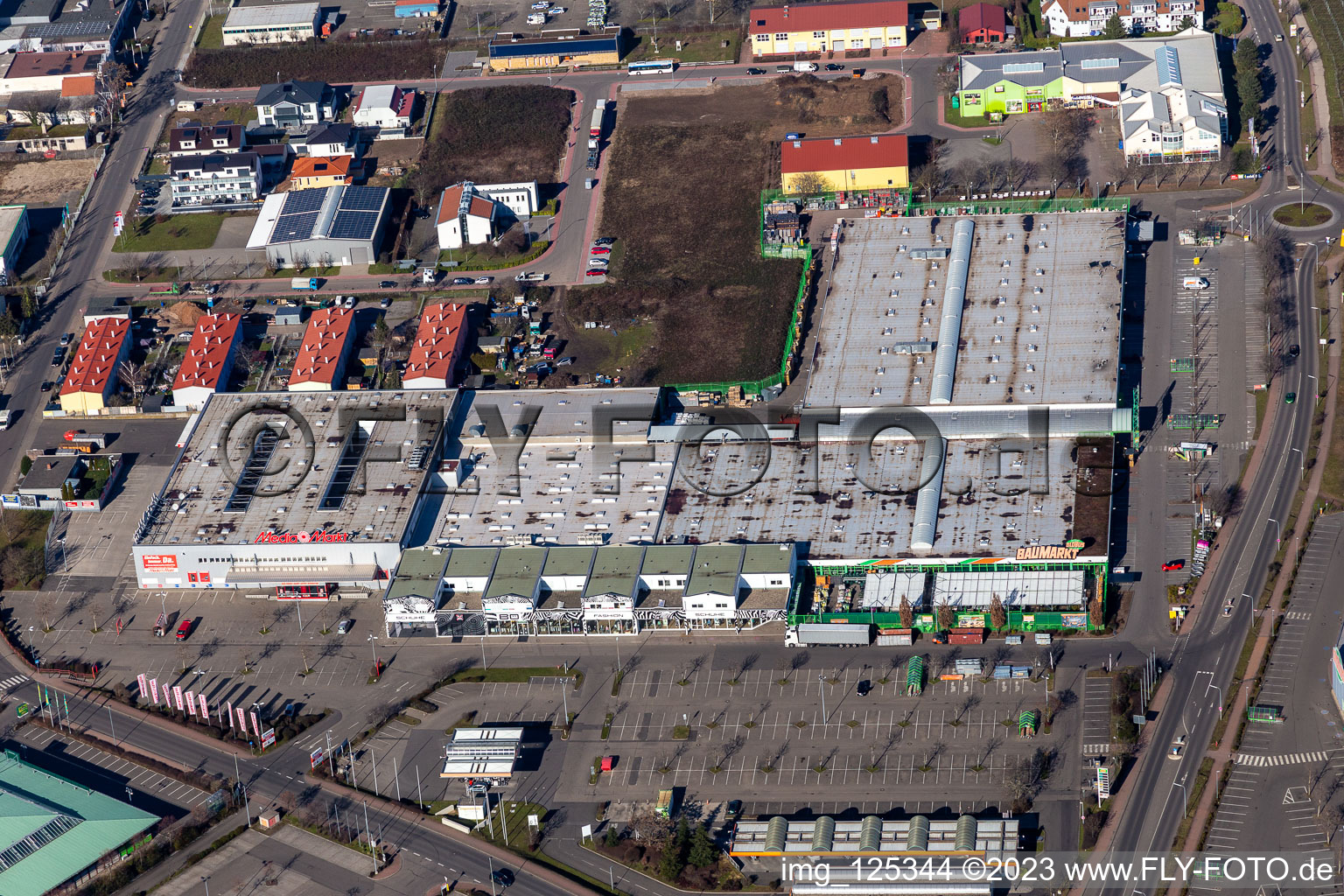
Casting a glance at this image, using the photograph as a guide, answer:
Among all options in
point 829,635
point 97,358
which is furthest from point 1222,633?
point 97,358

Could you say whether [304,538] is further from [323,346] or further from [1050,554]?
[1050,554]

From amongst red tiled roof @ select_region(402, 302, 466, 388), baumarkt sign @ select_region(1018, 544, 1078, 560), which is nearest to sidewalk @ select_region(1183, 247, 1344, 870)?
baumarkt sign @ select_region(1018, 544, 1078, 560)

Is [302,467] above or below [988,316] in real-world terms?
below

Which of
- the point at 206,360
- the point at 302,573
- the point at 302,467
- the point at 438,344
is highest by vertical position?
the point at 438,344

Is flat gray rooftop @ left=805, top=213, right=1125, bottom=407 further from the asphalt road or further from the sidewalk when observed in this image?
the sidewalk

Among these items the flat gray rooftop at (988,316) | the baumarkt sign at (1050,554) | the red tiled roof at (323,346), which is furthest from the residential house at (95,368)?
the baumarkt sign at (1050,554)

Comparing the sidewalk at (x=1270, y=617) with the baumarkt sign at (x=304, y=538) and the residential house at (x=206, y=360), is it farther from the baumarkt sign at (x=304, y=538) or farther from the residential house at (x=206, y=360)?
the residential house at (x=206, y=360)
